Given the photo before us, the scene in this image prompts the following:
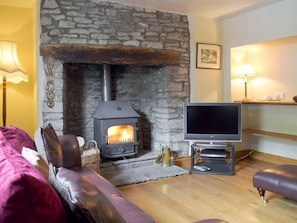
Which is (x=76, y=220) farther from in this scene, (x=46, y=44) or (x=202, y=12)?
(x=202, y=12)

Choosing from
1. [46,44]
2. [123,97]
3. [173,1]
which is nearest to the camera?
[46,44]

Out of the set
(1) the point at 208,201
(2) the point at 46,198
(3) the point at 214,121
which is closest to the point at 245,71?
(3) the point at 214,121

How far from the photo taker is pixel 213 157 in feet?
13.6

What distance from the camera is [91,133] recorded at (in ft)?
15.0

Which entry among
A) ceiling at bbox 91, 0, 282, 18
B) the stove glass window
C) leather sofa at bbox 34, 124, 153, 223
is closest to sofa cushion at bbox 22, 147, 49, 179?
leather sofa at bbox 34, 124, 153, 223

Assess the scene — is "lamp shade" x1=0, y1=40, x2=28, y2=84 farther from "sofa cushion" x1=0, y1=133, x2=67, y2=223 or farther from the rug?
"sofa cushion" x1=0, y1=133, x2=67, y2=223

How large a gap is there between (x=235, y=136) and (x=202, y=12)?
2.01 metres

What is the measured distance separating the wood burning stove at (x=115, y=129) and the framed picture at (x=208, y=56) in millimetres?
1451

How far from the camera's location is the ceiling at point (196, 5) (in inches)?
154

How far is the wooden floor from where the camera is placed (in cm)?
271

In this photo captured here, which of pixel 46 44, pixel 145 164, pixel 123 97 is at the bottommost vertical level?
pixel 145 164

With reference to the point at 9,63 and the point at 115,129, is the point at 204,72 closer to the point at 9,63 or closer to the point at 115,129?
the point at 115,129

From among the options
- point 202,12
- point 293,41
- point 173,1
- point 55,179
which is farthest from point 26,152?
point 293,41

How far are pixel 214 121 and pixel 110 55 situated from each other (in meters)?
1.80
